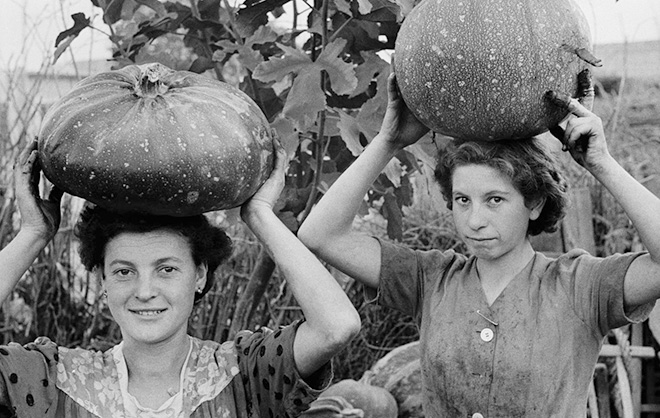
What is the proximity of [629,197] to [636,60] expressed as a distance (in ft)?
21.4

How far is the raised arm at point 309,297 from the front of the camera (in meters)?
2.56

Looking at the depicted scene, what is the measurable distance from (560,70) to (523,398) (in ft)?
2.71

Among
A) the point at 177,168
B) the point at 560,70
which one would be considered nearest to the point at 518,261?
the point at 560,70

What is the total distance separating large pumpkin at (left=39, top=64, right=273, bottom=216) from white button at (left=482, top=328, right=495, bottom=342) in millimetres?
708

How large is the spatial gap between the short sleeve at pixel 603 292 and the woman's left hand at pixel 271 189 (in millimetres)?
793

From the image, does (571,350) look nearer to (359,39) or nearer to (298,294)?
(298,294)

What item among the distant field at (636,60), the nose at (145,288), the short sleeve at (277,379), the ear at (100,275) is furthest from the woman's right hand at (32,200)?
the distant field at (636,60)

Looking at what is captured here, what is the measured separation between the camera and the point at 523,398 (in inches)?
107

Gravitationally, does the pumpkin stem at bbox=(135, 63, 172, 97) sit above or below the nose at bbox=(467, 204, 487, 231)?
above

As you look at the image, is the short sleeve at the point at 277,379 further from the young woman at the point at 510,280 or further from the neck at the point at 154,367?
the young woman at the point at 510,280

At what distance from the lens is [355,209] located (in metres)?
3.01

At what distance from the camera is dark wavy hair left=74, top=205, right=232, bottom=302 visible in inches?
105

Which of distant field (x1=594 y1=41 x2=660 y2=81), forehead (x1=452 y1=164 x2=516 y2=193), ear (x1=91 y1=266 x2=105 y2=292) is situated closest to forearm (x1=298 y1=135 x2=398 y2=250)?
forehead (x1=452 y1=164 x2=516 y2=193)

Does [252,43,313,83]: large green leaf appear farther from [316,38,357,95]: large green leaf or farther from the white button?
the white button
